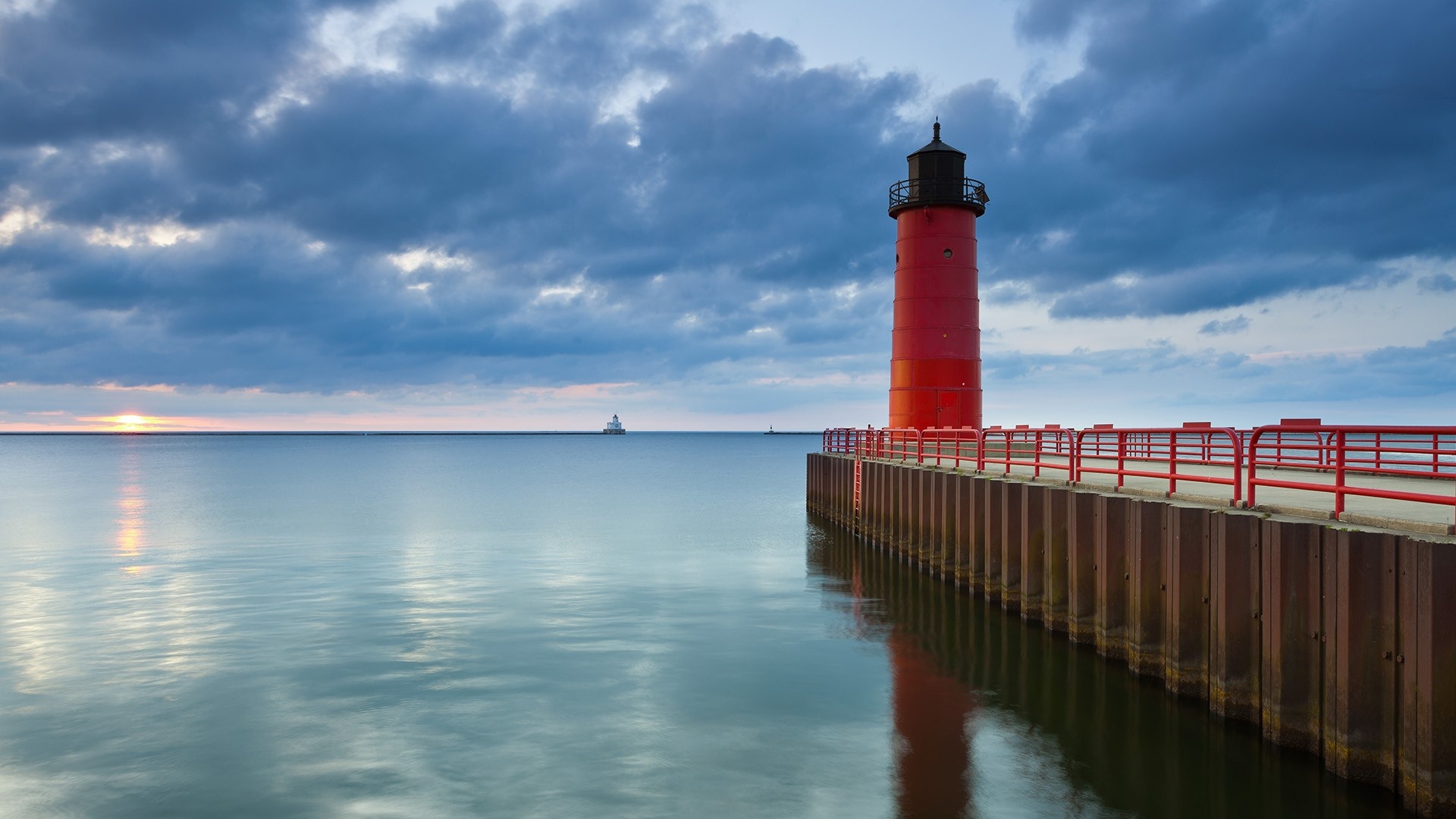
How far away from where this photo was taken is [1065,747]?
10.0 metres

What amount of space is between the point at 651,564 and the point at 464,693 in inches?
486

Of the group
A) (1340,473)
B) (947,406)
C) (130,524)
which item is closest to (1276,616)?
(1340,473)

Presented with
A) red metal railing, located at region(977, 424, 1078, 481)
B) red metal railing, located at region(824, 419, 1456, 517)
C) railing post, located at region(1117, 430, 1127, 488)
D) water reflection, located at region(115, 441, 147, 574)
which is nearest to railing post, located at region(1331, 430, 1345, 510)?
red metal railing, located at region(824, 419, 1456, 517)

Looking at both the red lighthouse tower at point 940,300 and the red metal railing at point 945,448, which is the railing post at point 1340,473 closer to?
the red metal railing at point 945,448

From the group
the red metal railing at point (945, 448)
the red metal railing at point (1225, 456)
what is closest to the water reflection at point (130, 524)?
the red metal railing at point (945, 448)

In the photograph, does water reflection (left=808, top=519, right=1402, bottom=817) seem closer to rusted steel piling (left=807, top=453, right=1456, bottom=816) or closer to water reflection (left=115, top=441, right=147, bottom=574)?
rusted steel piling (left=807, top=453, right=1456, bottom=816)

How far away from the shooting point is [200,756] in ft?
32.2

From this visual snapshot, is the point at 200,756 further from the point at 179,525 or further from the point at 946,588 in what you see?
the point at 179,525

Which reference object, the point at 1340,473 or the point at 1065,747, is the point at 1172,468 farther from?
the point at 1065,747

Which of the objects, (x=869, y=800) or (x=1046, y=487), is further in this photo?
(x=1046, y=487)

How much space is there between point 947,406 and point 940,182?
263 inches

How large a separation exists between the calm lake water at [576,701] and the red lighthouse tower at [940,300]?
547cm

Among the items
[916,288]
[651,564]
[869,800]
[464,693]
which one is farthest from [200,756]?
[916,288]

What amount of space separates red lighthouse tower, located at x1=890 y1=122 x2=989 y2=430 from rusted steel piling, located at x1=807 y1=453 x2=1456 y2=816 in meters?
13.5
